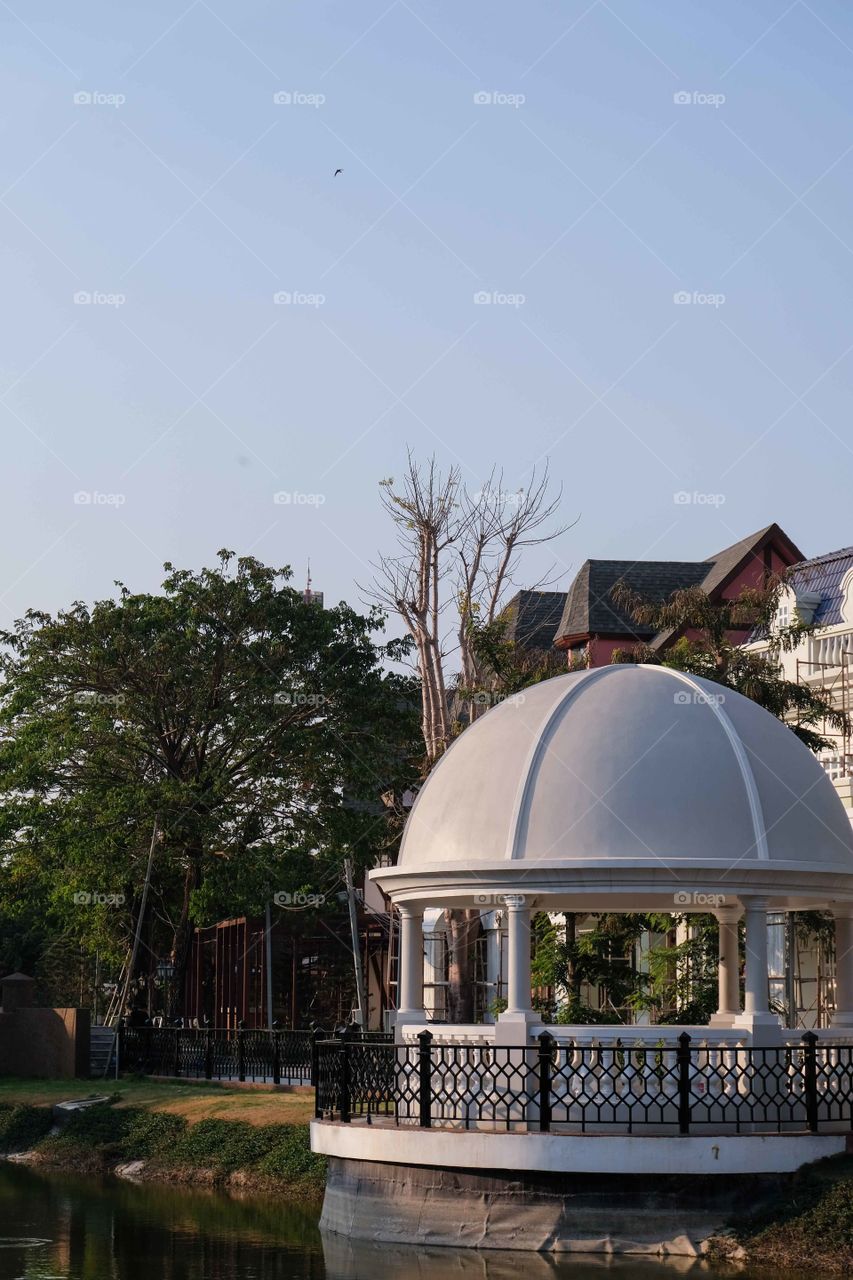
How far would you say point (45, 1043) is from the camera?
37281 mm

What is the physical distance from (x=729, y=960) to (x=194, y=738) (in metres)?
20.0

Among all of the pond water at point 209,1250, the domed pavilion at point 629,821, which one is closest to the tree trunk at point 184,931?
the pond water at point 209,1250

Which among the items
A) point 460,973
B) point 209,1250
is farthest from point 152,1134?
point 209,1250

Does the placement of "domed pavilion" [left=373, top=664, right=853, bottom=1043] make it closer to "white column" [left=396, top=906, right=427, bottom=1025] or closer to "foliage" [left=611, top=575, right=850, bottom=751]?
"white column" [left=396, top=906, right=427, bottom=1025]

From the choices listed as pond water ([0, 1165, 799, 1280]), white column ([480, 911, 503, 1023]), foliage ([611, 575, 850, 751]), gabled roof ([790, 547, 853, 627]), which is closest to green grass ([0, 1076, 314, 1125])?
pond water ([0, 1165, 799, 1280])

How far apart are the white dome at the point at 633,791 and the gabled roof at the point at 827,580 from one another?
52.1ft

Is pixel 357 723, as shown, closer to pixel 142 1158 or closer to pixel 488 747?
pixel 142 1158

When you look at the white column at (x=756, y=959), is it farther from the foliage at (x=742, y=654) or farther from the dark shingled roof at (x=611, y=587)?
the dark shingled roof at (x=611, y=587)

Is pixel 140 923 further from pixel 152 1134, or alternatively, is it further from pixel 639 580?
pixel 639 580

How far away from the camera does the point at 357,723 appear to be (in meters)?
38.9

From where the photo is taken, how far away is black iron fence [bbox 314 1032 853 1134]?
1709cm

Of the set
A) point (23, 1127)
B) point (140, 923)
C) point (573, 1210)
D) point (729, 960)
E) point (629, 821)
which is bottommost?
point (23, 1127)

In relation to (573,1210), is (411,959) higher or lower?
higher

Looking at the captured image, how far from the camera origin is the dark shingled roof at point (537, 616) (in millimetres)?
48562
